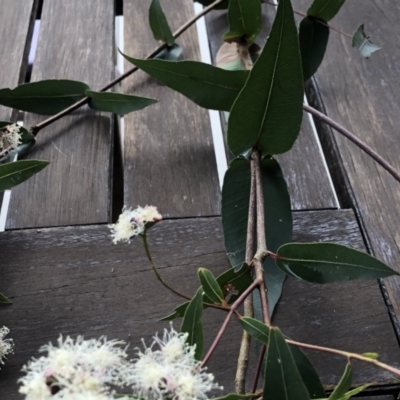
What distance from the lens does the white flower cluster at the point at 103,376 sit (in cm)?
23

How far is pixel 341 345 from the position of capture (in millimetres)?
423

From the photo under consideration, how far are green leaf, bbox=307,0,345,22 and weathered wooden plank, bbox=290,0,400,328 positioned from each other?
2.9 inches

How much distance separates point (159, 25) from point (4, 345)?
387 mm

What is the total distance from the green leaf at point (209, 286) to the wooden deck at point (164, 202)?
10 cm

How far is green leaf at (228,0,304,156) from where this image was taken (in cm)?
38

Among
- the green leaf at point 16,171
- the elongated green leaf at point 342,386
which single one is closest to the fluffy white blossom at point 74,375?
the elongated green leaf at point 342,386

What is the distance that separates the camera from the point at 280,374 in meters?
0.27

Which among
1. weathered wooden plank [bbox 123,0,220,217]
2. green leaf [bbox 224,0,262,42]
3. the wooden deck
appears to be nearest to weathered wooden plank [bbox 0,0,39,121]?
the wooden deck

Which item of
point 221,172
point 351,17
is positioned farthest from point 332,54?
point 221,172

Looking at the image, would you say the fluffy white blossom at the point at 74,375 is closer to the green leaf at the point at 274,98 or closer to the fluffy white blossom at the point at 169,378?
the fluffy white blossom at the point at 169,378

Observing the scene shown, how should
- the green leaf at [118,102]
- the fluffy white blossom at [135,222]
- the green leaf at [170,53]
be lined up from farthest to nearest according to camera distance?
the green leaf at [170,53], the green leaf at [118,102], the fluffy white blossom at [135,222]

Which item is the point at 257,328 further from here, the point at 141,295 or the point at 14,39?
the point at 14,39

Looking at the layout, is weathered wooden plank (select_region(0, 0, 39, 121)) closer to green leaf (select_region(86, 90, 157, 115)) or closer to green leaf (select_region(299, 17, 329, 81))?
green leaf (select_region(86, 90, 157, 115))

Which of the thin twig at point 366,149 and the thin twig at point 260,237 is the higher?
the thin twig at point 366,149
